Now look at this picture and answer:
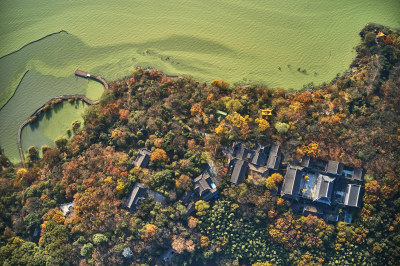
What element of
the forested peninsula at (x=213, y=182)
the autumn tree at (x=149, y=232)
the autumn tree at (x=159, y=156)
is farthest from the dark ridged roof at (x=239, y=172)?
the autumn tree at (x=149, y=232)

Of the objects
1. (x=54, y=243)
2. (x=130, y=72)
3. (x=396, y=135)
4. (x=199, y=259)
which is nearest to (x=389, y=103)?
(x=396, y=135)

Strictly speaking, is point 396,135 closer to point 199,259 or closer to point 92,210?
point 199,259

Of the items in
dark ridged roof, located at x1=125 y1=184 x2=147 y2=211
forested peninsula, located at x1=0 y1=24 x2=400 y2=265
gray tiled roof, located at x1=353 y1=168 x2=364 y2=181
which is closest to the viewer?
forested peninsula, located at x1=0 y1=24 x2=400 y2=265

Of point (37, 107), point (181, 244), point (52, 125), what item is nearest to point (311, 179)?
point (181, 244)

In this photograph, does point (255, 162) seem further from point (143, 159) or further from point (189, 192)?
point (143, 159)

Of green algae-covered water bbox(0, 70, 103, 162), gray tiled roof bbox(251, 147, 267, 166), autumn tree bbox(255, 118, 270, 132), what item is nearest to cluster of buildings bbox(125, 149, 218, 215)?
gray tiled roof bbox(251, 147, 267, 166)

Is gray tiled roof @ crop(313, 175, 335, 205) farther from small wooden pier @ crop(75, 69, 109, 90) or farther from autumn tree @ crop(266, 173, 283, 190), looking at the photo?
small wooden pier @ crop(75, 69, 109, 90)

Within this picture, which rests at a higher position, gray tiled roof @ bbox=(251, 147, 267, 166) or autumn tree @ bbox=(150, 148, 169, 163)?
gray tiled roof @ bbox=(251, 147, 267, 166)
